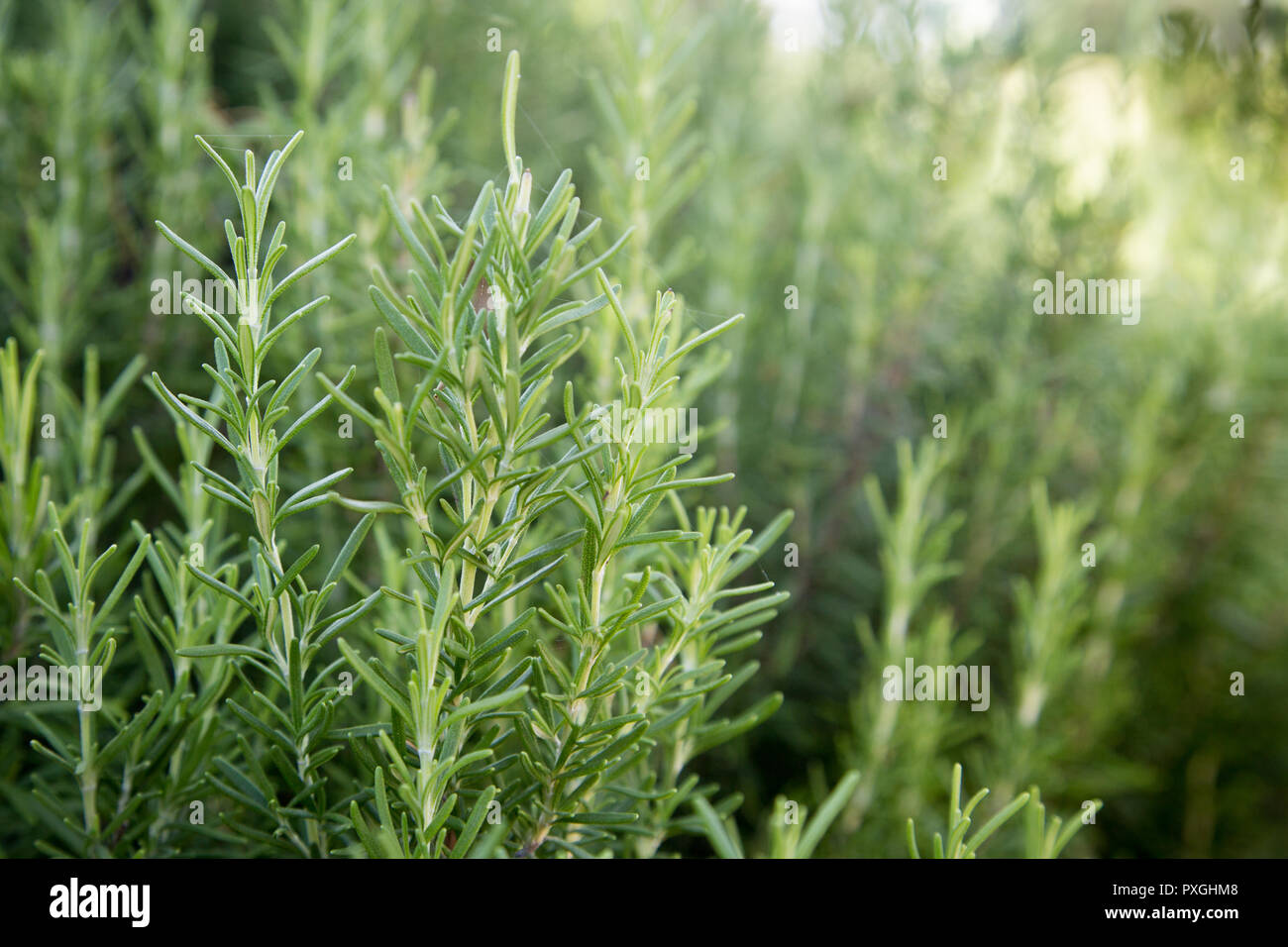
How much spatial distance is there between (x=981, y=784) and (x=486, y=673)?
650mm

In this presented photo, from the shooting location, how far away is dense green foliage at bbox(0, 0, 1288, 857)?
399mm

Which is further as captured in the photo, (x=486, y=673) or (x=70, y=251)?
(x=70, y=251)

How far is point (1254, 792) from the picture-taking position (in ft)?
3.56

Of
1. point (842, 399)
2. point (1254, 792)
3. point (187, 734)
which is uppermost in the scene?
point (842, 399)

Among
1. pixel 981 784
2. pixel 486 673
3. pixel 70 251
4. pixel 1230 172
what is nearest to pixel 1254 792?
pixel 981 784

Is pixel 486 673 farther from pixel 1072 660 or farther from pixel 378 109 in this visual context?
pixel 378 109

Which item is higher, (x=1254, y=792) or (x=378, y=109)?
(x=378, y=109)

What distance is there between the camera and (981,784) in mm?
856

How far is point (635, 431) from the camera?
0.40 meters

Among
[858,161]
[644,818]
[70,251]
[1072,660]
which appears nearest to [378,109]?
[70,251]

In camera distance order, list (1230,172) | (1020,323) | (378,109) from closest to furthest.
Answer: (378,109)
(1020,323)
(1230,172)

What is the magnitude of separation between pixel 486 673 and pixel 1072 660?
59cm

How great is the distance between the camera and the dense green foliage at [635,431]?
40 centimetres

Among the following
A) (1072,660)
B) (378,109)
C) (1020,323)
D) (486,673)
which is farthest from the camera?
(1020,323)
